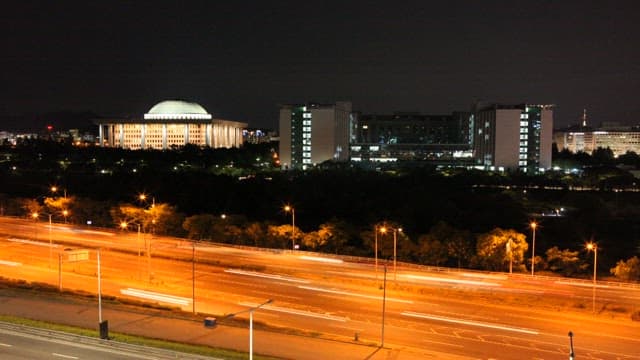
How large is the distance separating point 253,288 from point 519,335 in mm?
11491

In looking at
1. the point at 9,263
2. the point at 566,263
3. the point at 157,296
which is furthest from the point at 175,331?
the point at 566,263

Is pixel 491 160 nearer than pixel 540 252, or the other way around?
pixel 540 252

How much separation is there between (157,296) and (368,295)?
29.1 ft

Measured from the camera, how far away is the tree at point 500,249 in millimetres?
31203

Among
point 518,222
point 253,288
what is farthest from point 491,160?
point 253,288

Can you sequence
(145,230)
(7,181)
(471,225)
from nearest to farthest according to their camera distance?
(145,230) → (471,225) → (7,181)

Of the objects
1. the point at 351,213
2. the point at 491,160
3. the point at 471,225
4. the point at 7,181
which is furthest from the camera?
the point at 491,160

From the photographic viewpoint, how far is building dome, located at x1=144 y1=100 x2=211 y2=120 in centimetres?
15025

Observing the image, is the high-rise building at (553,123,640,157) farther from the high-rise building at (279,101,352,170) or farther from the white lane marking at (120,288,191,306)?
the white lane marking at (120,288,191,306)

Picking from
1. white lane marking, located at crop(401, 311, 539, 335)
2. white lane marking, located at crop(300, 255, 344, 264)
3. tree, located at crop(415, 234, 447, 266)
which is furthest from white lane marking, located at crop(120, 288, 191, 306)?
tree, located at crop(415, 234, 447, 266)

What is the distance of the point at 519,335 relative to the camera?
1992 centimetres

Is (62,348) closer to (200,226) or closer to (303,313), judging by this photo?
(303,313)

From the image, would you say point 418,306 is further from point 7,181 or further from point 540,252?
point 7,181

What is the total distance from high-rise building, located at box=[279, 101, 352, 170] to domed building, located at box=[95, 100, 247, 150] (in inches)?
1600
